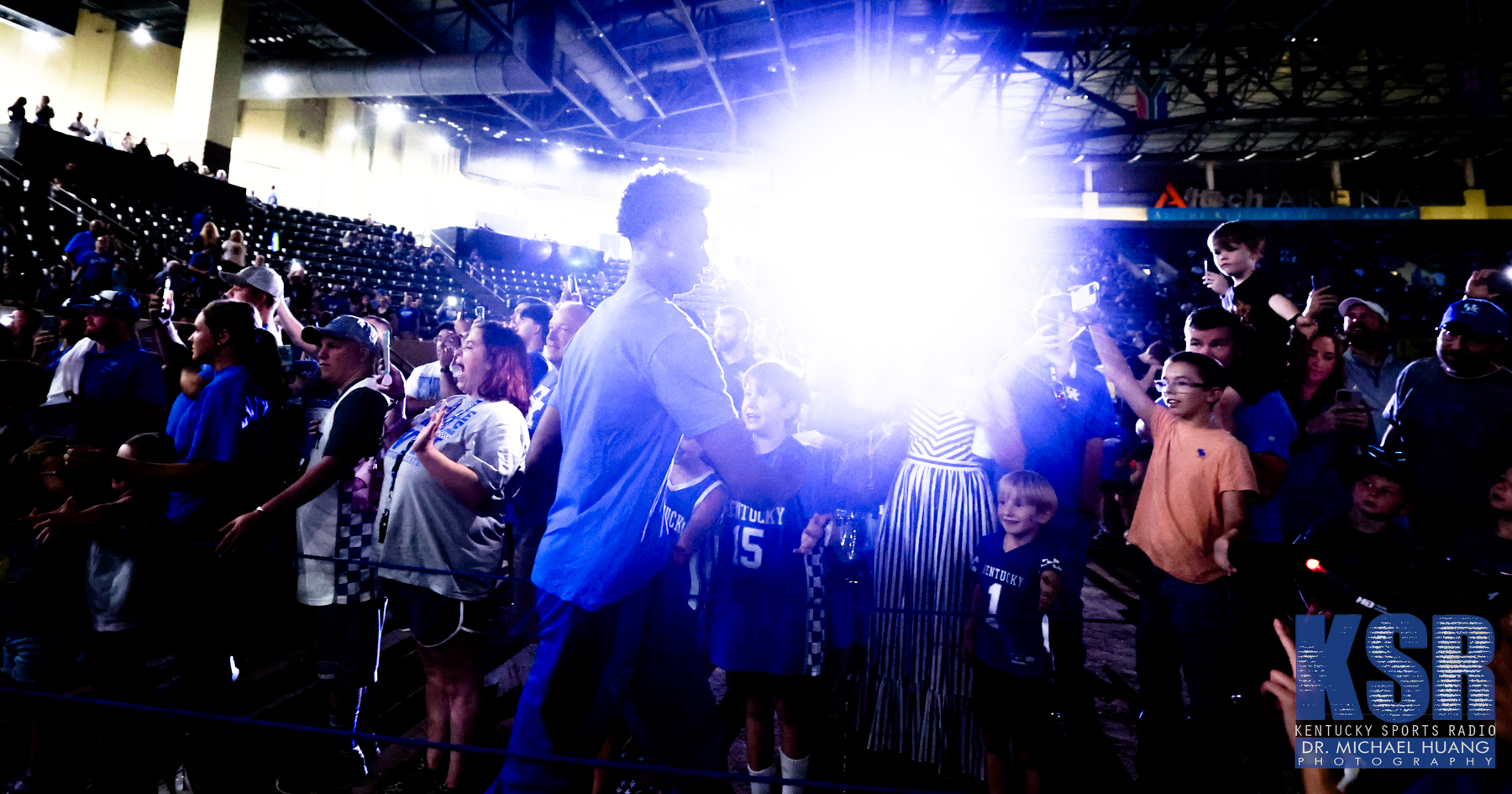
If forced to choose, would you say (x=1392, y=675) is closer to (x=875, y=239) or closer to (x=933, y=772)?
(x=933, y=772)

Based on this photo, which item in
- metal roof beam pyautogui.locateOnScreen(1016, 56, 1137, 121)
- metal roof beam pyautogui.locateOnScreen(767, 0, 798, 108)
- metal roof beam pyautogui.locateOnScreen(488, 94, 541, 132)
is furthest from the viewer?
metal roof beam pyautogui.locateOnScreen(488, 94, 541, 132)

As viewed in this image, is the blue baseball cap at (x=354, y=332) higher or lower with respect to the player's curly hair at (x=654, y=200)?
lower

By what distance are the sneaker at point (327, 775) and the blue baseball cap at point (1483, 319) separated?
4.50m

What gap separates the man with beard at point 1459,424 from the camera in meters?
2.52

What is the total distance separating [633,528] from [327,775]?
82.7 inches

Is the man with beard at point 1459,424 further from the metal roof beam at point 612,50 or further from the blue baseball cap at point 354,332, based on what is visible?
the metal roof beam at point 612,50

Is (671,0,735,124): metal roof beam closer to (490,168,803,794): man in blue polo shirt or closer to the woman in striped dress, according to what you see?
the woman in striped dress

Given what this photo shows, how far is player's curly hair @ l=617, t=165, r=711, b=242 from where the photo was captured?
5.00ft

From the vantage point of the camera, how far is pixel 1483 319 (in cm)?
256

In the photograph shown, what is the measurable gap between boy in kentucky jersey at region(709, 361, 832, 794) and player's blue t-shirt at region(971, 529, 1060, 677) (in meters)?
0.56

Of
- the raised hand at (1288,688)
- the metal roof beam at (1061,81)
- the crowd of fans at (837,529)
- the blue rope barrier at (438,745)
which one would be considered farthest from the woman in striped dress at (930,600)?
the metal roof beam at (1061,81)

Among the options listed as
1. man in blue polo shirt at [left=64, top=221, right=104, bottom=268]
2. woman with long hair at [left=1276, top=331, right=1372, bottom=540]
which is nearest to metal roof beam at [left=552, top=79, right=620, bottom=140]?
man in blue polo shirt at [left=64, top=221, right=104, bottom=268]

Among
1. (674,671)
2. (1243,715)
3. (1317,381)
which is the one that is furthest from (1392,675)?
(1317,381)

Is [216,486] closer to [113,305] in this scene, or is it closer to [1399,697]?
[113,305]
